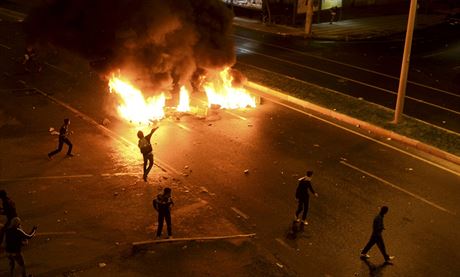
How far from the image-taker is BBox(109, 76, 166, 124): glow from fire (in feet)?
62.5

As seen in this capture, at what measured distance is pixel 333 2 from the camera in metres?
40.4

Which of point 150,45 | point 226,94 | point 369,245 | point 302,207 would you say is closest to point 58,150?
point 150,45

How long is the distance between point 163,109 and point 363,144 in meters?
7.23

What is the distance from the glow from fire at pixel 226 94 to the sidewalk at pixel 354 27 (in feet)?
50.3

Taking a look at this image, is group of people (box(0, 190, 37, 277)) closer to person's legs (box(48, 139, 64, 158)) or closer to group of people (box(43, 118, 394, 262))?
group of people (box(43, 118, 394, 262))

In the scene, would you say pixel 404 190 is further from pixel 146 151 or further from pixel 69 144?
pixel 69 144

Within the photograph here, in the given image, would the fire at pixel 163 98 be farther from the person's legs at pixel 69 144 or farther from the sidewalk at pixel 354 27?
the sidewalk at pixel 354 27

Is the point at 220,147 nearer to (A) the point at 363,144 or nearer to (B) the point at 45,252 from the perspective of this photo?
(A) the point at 363,144

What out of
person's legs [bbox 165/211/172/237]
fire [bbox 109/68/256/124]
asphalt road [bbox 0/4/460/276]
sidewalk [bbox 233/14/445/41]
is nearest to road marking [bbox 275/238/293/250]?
asphalt road [bbox 0/4/460/276]

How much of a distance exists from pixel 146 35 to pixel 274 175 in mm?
7570

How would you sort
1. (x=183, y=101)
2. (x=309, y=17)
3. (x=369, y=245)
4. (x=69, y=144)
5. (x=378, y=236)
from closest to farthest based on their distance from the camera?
(x=378, y=236)
(x=369, y=245)
(x=69, y=144)
(x=183, y=101)
(x=309, y=17)

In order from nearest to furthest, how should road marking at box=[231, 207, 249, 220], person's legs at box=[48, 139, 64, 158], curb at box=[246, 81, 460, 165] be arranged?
road marking at box=[231, 207, 249, 220] < person's legs at box=[48, 139, 64, 158] < curb at box=[246, 81, 460, 165]

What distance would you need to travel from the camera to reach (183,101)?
20.2m

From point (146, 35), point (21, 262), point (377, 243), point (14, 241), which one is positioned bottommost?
point (21, 262)
